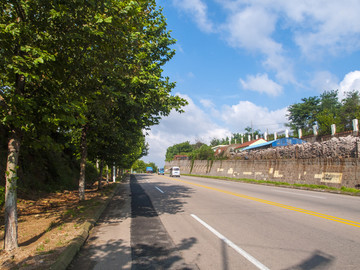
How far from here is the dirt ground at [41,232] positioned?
4.56 meters

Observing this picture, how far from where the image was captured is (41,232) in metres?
6.84

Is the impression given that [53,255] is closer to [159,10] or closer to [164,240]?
[164,240]

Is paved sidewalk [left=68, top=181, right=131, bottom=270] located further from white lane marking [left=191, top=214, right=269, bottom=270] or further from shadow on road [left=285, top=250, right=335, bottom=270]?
shadow on road [left=285, top=250, right=335, bottom=270]

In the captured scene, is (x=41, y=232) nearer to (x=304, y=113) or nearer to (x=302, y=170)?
(x=302, y=170)

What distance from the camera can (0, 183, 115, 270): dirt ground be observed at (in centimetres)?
456

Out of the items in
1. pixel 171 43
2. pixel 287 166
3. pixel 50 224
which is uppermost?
pixel 171 43

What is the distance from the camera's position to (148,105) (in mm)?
9820

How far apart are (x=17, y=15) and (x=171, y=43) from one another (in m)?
6.62

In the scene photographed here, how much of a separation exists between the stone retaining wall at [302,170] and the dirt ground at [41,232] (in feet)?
58.6

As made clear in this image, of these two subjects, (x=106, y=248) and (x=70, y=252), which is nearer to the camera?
(x=70, y=252)

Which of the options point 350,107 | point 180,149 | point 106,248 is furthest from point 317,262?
point 180,149

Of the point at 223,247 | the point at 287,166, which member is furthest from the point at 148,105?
the point at 287,166

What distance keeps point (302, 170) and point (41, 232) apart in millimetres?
22733

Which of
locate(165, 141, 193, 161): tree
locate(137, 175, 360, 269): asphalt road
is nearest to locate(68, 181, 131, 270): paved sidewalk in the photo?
locate(137, 175, 360, 269): asphalt road
